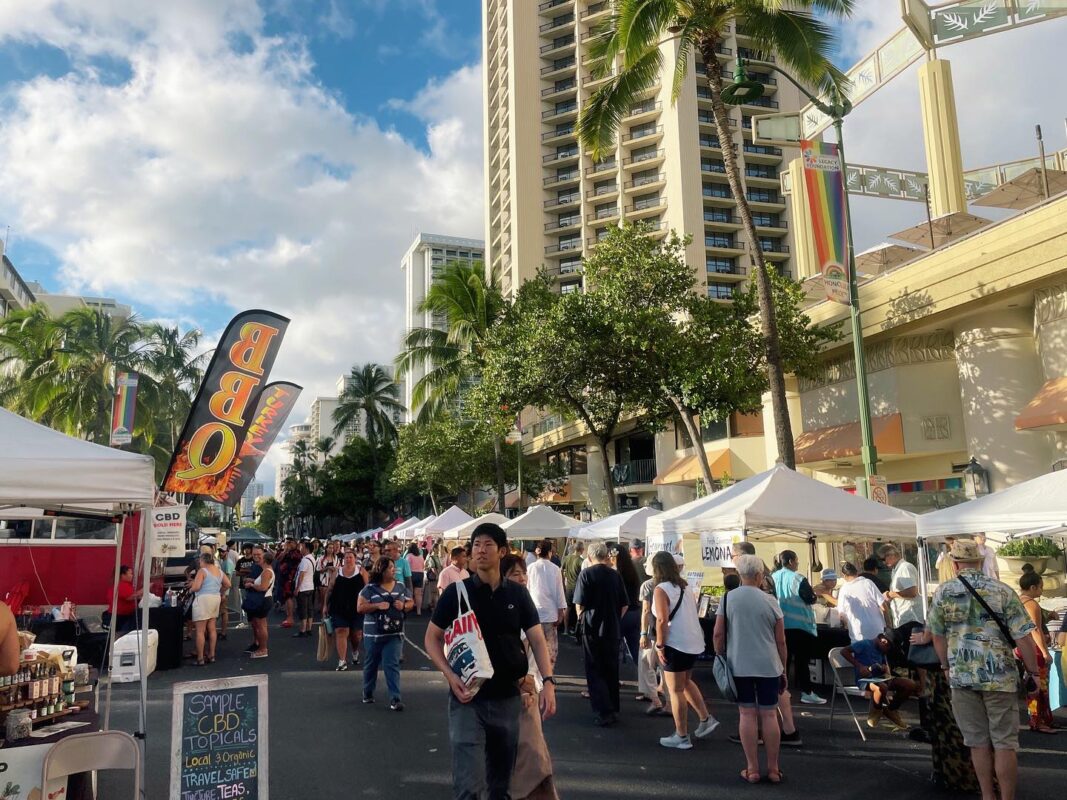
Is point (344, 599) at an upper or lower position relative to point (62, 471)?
lower

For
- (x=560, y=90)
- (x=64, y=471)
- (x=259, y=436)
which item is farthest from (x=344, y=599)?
(x=560, y=90)

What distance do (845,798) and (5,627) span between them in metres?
5.64

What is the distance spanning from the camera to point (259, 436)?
18.7 metres

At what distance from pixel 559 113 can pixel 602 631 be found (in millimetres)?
56771

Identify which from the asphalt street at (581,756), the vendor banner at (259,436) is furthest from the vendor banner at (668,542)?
the vendor banner at (259,436)

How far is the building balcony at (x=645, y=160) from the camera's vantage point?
54844mm

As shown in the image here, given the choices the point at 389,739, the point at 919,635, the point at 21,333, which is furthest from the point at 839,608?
the point at 21,333

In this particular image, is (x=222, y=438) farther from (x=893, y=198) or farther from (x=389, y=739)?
(x=893, y=198)

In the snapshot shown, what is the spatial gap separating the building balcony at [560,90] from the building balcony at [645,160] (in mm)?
7459

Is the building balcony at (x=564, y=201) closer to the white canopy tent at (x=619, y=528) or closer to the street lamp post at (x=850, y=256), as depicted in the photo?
the white canopy tent at (x=619, y=528)

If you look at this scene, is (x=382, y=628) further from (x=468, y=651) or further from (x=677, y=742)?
(x=468, y=651)

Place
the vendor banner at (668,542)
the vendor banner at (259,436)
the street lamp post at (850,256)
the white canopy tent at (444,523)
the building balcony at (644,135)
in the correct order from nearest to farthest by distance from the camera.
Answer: the vendor banner at (668,542) → the street lamp post at (850,256) → the vendor banner at (259,436) → the white canopy tent at (444,523) → the building balcony at (644,135)

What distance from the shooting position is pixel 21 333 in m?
34.1

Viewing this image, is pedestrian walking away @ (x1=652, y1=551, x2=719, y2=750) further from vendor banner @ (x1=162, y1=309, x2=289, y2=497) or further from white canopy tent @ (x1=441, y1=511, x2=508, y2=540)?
white canopy tent @ (x1=441, y1=511, x2=508, y2=540)
